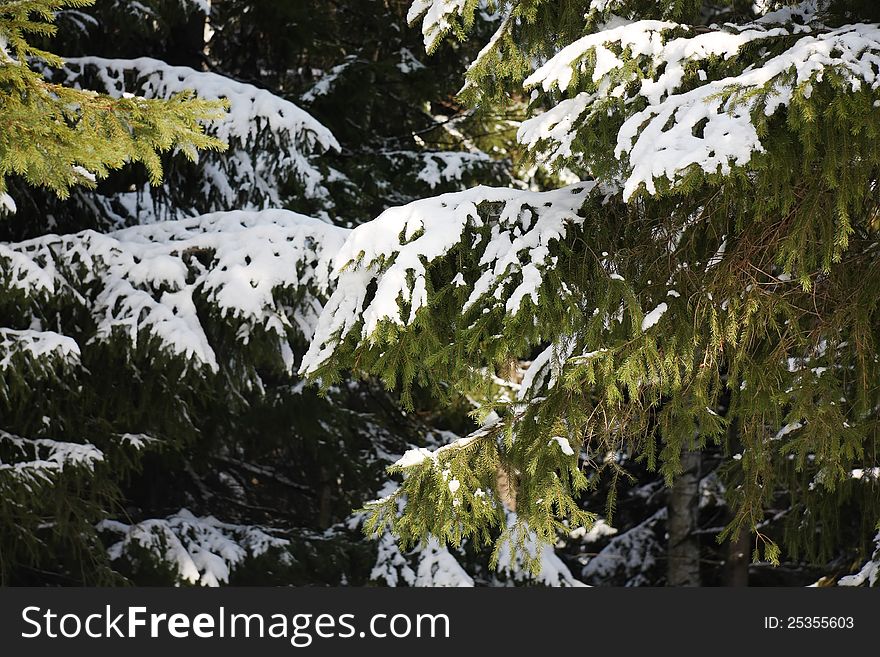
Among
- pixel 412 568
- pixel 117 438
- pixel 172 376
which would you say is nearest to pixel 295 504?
pixel 412 568

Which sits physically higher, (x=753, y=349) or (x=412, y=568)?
(x=753, y=349)

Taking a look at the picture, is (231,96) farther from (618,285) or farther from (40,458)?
(618,285)

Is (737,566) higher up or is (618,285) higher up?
(618,285)

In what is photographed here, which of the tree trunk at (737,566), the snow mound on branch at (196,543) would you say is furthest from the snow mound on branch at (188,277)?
the tree trunk at (737,566)

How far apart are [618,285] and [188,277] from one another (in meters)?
3.29

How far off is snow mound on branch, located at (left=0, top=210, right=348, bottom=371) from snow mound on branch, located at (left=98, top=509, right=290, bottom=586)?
271 centimetres

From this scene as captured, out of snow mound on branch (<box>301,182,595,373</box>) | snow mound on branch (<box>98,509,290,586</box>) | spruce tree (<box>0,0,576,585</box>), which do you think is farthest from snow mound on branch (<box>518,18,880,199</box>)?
snow mound on branch (<box>98,509,290,586</box>)

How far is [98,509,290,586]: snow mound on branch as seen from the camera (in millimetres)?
7871

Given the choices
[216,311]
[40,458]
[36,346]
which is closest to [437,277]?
Answer: [216,311]

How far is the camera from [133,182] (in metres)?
8.11

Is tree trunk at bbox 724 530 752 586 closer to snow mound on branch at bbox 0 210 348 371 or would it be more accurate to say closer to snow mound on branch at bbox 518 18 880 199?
snow mound on branch at bbox 0 210 348 371

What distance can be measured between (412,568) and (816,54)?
6.46m

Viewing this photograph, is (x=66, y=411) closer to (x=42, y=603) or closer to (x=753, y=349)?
(x=42, y=603)

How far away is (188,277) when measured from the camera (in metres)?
6.02
